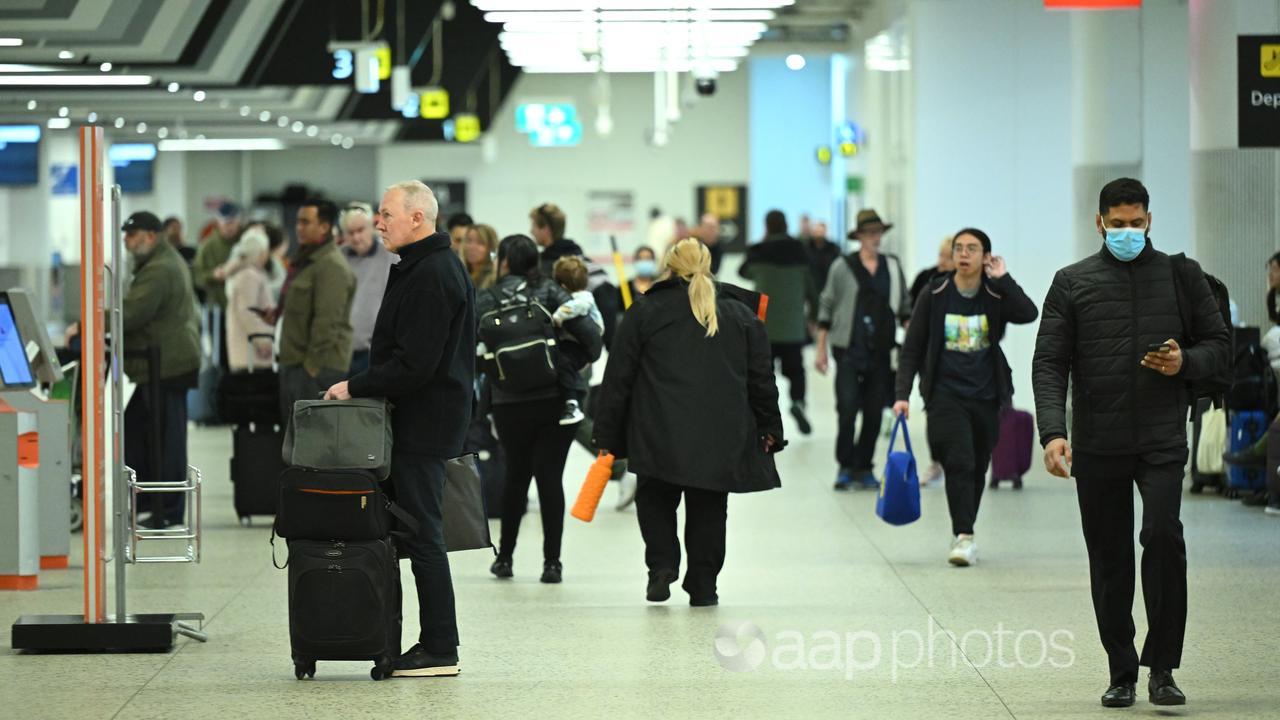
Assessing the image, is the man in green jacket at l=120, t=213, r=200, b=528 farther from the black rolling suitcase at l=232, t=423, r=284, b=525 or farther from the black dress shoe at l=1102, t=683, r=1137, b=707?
the black dress shoe at l=1102, t=683, r=1137, b=707

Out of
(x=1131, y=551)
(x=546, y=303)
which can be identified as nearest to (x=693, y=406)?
(x=546, y=303)

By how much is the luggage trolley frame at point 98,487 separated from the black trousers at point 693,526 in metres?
2.00

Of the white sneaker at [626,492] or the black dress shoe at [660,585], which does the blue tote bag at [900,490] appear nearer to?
the black dress shoe at [660,585]

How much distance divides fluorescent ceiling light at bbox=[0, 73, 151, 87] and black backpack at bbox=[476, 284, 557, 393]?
8.58m

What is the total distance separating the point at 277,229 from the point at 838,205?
1739 centimetres

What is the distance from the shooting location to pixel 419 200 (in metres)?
6.50

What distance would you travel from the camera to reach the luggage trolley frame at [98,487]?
691 centimetres

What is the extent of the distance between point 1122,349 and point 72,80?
42.6 feet

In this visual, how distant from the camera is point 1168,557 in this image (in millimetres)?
5852

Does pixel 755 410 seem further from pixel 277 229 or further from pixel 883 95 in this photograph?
pixel 883 95

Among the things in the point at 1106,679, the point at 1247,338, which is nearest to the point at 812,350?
the point at 1247,338

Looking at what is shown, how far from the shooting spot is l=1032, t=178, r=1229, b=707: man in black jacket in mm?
5852

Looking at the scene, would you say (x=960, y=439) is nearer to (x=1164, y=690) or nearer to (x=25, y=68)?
(x=1164, y=690)

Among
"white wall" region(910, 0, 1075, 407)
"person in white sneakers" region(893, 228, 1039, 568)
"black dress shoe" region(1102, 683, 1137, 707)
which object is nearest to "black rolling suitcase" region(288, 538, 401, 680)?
"black dress shoe" region(1102, 683, 1137, 707)
